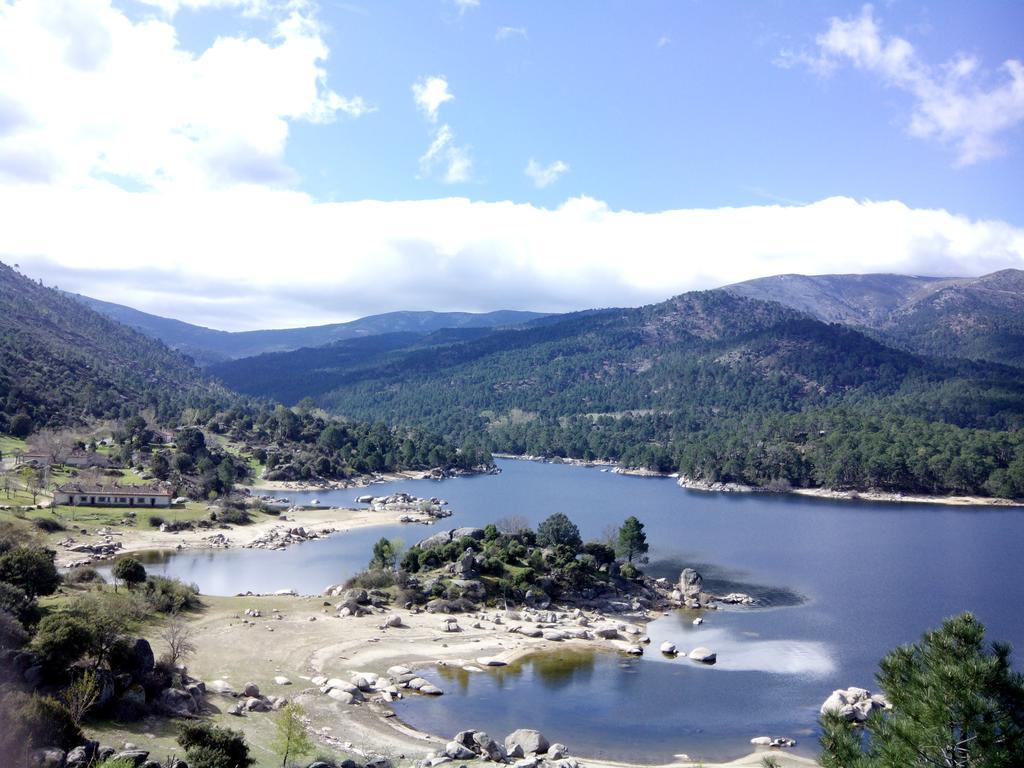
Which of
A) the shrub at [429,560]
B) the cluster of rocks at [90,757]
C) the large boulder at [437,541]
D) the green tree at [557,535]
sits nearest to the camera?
the cluster of rocks at [90,757]

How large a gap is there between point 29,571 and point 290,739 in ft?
65.3

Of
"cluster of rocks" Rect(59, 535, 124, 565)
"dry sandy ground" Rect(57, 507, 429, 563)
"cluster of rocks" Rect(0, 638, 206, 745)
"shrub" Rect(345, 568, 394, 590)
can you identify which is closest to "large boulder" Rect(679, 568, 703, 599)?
"shrub" Rect(345, 568, 394, 590)

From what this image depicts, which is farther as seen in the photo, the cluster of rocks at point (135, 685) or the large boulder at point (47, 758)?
the cluster of rocks at point (135, 685)

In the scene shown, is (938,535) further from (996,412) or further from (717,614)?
(996,412)

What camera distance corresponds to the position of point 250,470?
394ft

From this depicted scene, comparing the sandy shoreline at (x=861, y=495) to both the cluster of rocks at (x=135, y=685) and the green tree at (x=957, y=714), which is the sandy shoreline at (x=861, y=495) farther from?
the green tree at (x=957, y=714)

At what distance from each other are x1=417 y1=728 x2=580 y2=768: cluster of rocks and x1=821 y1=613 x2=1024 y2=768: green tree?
15626 mm

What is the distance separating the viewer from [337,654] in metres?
40.9

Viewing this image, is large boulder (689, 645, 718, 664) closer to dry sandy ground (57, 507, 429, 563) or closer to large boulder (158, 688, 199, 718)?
large boulder (158, 688, 199, 718)

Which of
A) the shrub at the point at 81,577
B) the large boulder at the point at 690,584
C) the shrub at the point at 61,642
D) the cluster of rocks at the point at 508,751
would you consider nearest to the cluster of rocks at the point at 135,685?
the shrub at the point at 61,642

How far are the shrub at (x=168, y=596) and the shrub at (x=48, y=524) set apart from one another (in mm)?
24716

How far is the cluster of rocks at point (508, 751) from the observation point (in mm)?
28438

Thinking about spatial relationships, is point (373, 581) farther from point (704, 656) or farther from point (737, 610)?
point (737, 610)

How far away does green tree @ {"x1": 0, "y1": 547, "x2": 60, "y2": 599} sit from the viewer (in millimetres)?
35719
